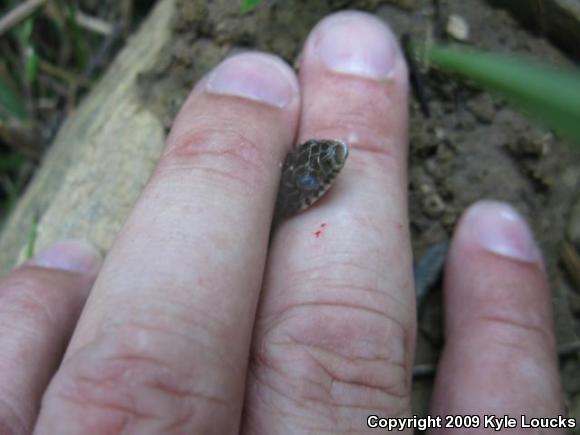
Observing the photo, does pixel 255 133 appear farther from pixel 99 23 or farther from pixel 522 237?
pixel 99 23

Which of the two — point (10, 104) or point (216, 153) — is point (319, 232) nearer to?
point (216, 153)

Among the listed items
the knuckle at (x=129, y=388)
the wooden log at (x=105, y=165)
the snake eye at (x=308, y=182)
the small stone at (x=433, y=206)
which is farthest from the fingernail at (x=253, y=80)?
the knuckle at (x=129, y=388)

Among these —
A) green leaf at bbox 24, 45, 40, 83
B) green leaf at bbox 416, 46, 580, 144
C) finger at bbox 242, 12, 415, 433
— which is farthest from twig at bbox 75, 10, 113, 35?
green leaf at bbox 416, 46, 580, 144

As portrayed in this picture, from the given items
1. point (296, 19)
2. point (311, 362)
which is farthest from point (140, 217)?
point (296, 19)

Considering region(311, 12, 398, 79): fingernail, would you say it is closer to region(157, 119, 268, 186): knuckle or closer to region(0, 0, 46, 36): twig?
region(157, 119, 268, 186): knuckle

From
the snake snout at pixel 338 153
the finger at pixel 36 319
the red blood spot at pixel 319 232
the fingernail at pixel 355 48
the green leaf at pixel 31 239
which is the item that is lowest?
the green leaf at pixel 31 239

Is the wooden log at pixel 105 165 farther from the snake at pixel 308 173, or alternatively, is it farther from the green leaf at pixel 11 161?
the green leaf at pixel 11 161

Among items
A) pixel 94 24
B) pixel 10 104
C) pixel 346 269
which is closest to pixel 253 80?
pixel 346 269
